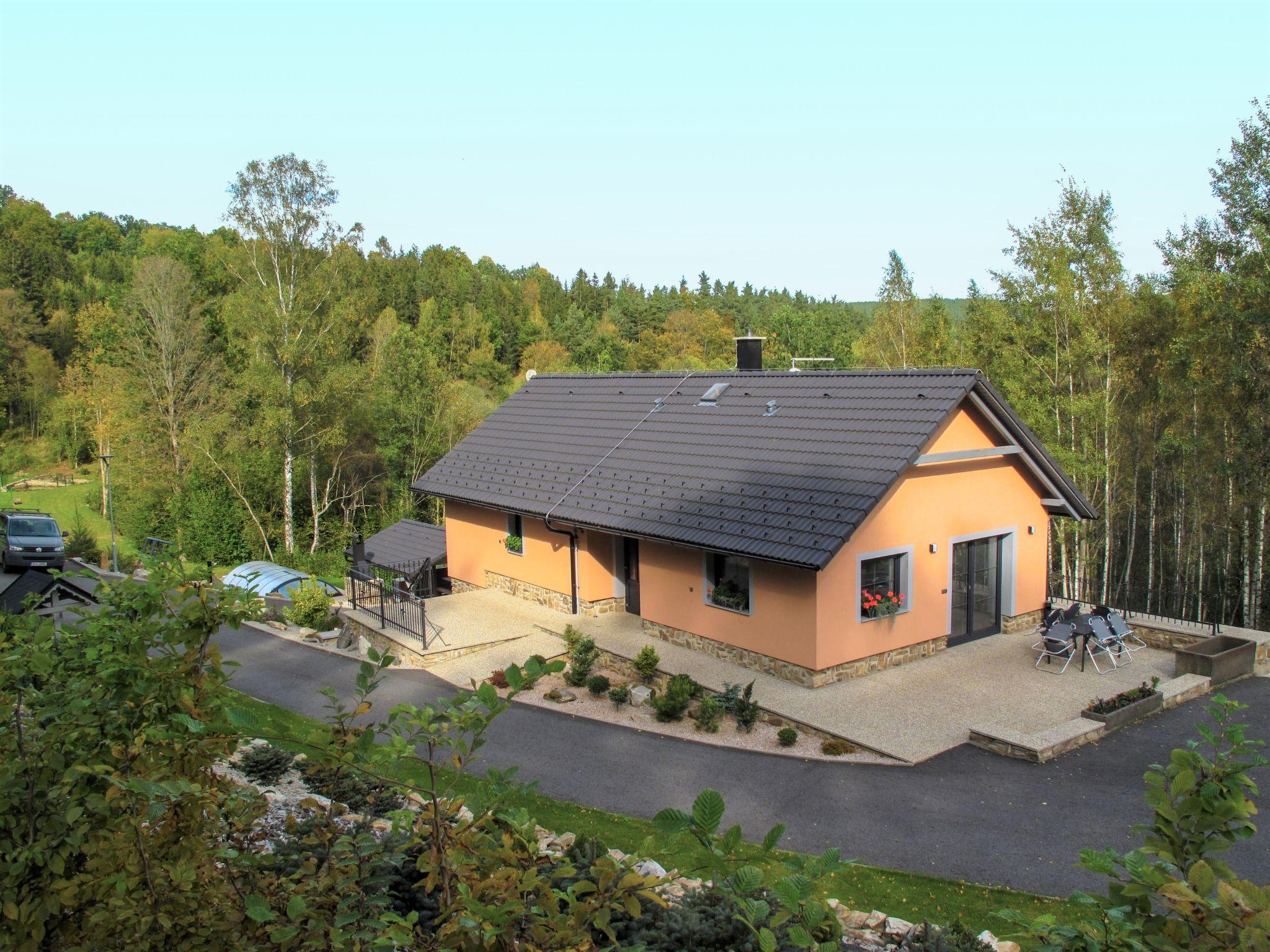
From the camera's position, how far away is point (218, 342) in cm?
3947

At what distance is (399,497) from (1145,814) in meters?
28.9

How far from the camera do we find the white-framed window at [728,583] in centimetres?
1338

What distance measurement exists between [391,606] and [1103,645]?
12.7 m

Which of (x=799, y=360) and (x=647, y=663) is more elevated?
(x=799, y=360)

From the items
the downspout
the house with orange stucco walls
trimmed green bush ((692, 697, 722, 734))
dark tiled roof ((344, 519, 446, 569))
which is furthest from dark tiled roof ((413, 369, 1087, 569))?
trimmed green bush ((692, 697, 722, 734))

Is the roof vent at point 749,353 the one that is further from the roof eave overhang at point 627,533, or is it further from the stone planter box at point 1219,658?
the stone planter box at point 1219,658

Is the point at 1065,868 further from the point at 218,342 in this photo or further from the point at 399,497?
the point at 218,342

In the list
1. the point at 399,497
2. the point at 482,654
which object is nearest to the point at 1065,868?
the point at 482,654

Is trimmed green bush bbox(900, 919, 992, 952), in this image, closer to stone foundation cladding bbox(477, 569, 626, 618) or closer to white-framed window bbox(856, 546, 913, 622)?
white-framed window bbox(856, 546, 913, 622)

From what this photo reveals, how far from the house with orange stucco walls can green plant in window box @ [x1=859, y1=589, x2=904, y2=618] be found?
0.09ft

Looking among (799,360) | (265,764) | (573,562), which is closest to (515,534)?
(573,562)

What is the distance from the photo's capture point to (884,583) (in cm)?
1337

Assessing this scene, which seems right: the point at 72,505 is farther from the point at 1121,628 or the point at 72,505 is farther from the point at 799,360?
the point at 1121,628

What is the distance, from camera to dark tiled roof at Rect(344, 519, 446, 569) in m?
20.8
